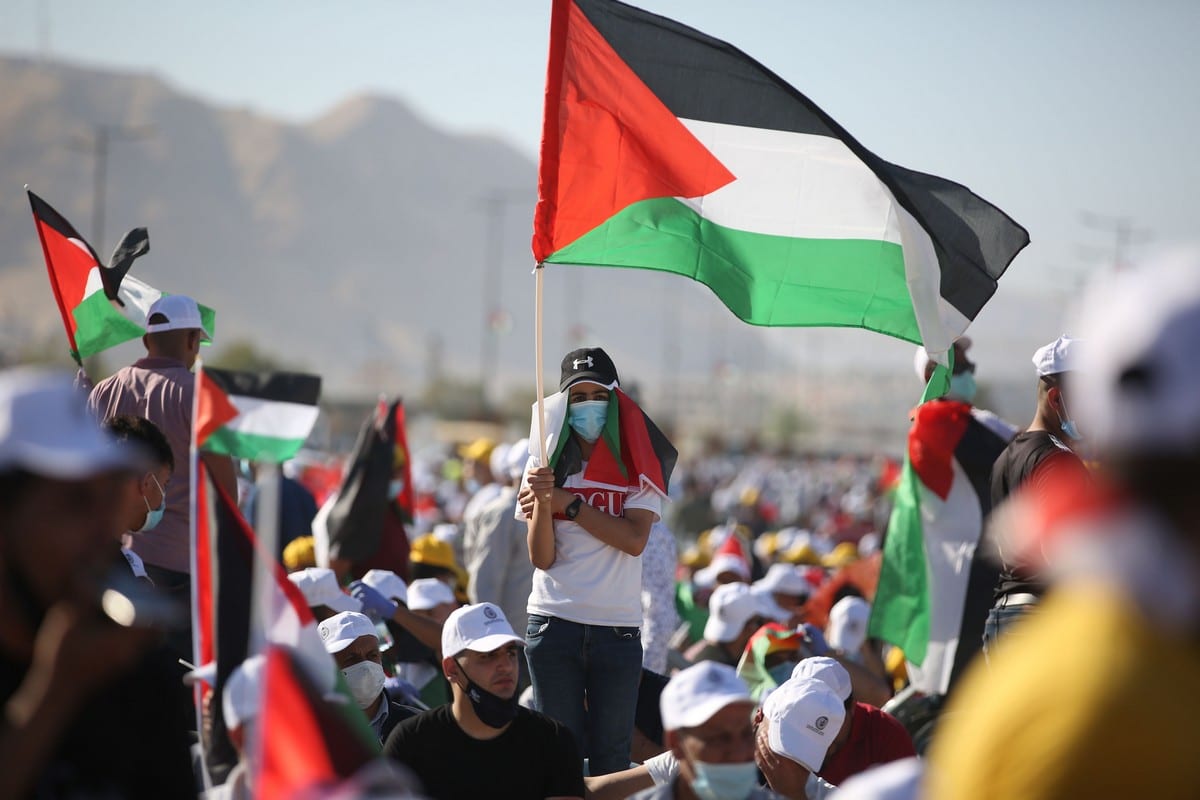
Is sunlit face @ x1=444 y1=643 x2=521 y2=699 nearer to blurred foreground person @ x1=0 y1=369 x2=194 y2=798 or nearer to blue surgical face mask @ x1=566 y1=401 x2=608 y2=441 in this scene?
blue surgical face mask @ x1=566 y1=401 x2=608 y2=441

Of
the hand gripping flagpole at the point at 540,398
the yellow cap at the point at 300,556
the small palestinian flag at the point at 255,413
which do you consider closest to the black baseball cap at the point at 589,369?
A: the hand gripping flagpole at the point at 540,398

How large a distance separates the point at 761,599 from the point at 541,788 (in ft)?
15.9

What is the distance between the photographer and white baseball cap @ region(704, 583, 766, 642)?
984 cm

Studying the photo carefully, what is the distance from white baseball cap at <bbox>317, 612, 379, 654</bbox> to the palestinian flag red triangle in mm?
1700

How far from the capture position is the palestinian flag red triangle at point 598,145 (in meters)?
6.35

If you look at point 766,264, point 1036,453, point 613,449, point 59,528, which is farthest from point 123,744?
point 766,264

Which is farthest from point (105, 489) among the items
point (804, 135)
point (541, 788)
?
point (804, 135)

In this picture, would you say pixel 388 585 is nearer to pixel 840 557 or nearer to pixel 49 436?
pixel 49 436

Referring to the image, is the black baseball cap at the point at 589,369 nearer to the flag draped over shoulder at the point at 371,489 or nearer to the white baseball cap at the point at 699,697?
the white baseball cap at the point at 699,697

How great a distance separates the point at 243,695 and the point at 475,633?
2.26 m

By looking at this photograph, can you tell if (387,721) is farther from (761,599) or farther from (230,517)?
(761,599)

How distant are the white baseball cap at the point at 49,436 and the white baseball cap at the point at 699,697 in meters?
1.86

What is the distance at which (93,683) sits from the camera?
2584 millimetres

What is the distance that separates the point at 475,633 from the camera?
5.77 metres
